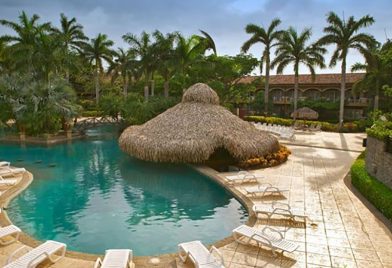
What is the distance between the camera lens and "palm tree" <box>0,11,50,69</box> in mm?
28484

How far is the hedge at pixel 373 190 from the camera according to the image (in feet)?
31.8

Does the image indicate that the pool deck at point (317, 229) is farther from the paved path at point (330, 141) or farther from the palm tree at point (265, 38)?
the palm tree at point (265, 38)

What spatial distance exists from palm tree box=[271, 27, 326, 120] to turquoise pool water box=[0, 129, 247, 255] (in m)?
23.9

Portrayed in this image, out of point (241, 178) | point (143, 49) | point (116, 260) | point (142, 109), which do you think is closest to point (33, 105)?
point (142, 109)

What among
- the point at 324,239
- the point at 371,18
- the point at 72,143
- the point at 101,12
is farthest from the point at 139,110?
the point at 371,18

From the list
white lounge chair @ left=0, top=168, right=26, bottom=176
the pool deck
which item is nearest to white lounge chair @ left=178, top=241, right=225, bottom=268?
the pool deck

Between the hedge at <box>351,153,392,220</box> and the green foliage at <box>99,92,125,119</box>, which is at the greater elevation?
A: the green foliage at <box>99,92,125,119</box>

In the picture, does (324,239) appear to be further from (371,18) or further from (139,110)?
(371,18)

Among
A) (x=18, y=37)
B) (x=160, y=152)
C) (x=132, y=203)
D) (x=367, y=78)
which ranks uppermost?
(x=18, y=37)

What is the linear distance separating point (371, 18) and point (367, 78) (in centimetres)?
626

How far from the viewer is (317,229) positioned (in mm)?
8875

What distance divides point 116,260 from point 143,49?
29106 mm

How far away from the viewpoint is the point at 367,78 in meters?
33.2

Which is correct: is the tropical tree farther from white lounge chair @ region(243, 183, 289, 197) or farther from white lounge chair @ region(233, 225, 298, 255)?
white lounge chair @ region(233, 225, 298, 255)
